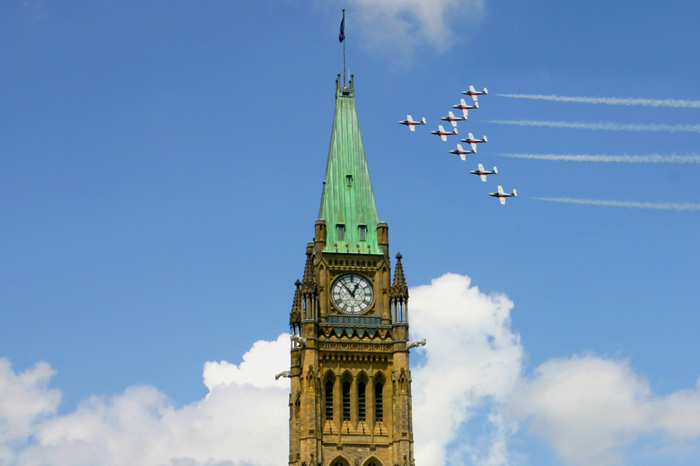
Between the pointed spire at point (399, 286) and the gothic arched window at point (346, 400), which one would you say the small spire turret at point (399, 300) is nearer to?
the pointed spire at point (399, 286)

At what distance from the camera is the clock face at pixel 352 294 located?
15000 cm

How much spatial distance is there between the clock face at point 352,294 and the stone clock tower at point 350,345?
10 centimetres

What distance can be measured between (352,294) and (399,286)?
4.95 metres

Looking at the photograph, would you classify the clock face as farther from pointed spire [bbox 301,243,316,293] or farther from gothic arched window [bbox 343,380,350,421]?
gothic arched window [bbox 343,380,350,421]

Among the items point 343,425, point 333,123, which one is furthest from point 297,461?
point 333,123

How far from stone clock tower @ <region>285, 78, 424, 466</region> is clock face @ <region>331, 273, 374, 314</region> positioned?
10 cm

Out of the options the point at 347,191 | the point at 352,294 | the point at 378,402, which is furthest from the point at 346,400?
the point at 347,191

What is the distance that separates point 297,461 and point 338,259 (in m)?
22.0

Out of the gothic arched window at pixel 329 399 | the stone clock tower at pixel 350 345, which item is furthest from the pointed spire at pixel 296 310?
the gothic arched window at pixel 329 399

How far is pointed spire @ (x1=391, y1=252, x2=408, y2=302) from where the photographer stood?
150000 millimetres

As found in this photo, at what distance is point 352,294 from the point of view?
15075cm

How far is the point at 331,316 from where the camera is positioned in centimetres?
14925

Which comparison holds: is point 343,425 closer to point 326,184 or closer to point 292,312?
point 292,312

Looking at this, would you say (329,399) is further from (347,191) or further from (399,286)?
(347,191)
